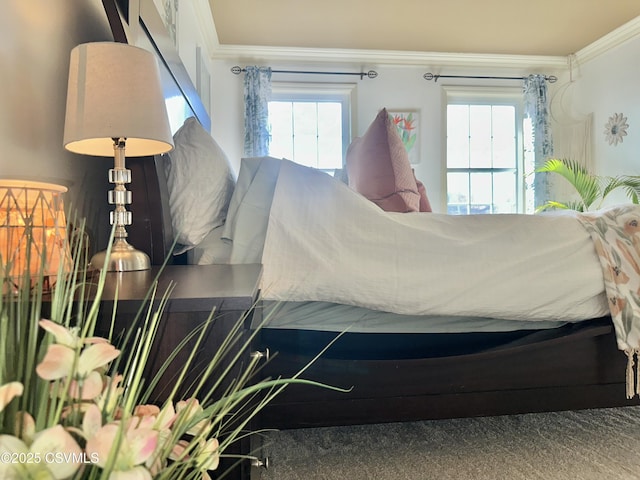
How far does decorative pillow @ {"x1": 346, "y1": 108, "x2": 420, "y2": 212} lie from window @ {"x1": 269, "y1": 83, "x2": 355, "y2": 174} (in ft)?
7.73

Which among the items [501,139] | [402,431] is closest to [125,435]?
[402,431]

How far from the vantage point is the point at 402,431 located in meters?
1.46

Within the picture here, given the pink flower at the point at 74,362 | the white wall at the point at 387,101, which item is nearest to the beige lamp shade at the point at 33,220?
the pink flower at the point at 74,362

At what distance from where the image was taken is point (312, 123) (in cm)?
425

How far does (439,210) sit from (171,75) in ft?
10.2

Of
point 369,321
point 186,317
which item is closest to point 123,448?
point 186,317

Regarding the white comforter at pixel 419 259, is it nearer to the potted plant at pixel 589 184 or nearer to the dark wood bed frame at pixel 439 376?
the dark wood bed frame at pixel 439 376

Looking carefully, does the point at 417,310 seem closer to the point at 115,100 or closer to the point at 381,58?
the point at 115,100

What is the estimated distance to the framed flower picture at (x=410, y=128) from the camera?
14.0 ft

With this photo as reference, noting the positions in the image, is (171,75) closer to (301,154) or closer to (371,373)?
(371,373)

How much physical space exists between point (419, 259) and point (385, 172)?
25.2 inches

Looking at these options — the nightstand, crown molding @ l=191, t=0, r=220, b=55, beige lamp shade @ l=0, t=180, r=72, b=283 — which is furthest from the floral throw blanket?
crown molding @ l=191, t=0, r=220, b=55

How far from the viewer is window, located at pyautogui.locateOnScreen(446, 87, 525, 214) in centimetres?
445

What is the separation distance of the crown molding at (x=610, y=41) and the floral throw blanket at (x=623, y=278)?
332cm
